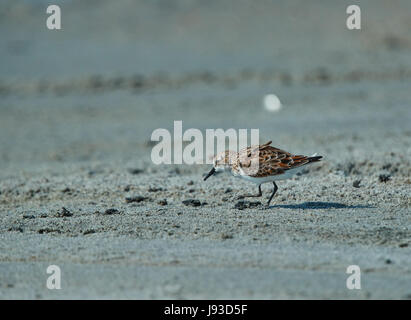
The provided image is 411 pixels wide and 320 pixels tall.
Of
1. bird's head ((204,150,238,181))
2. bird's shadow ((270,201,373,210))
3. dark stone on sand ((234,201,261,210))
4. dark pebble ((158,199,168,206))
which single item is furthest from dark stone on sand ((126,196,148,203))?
bird's shadow ((270,201,373,210))

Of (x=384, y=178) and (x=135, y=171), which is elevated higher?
(x=135, y=171)

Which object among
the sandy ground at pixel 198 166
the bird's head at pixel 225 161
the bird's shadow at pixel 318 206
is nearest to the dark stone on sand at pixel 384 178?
the sandy ground at pixel 198 166

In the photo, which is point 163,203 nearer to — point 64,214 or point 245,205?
point 245,205

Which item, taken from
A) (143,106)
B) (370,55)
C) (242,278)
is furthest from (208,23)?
(242,278)

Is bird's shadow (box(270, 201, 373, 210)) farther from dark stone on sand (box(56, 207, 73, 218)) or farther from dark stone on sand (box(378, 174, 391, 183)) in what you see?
dark stone on sand (box(56, 207, 73, 218))

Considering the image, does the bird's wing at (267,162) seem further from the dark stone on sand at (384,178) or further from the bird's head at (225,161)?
the dark stone on sand at (384,178)

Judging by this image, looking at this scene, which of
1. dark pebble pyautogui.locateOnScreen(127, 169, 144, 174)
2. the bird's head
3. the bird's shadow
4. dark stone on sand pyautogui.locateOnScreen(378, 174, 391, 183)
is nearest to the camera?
the bird's shadow

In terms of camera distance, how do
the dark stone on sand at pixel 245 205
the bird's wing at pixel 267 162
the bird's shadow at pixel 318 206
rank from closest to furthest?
the bird's wing at pixel 267 162 < the bird's shadow at pixel 318 206 < the dark stone on sand at pixel 245 205

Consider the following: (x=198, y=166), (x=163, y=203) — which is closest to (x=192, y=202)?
(x=163, y=203)
